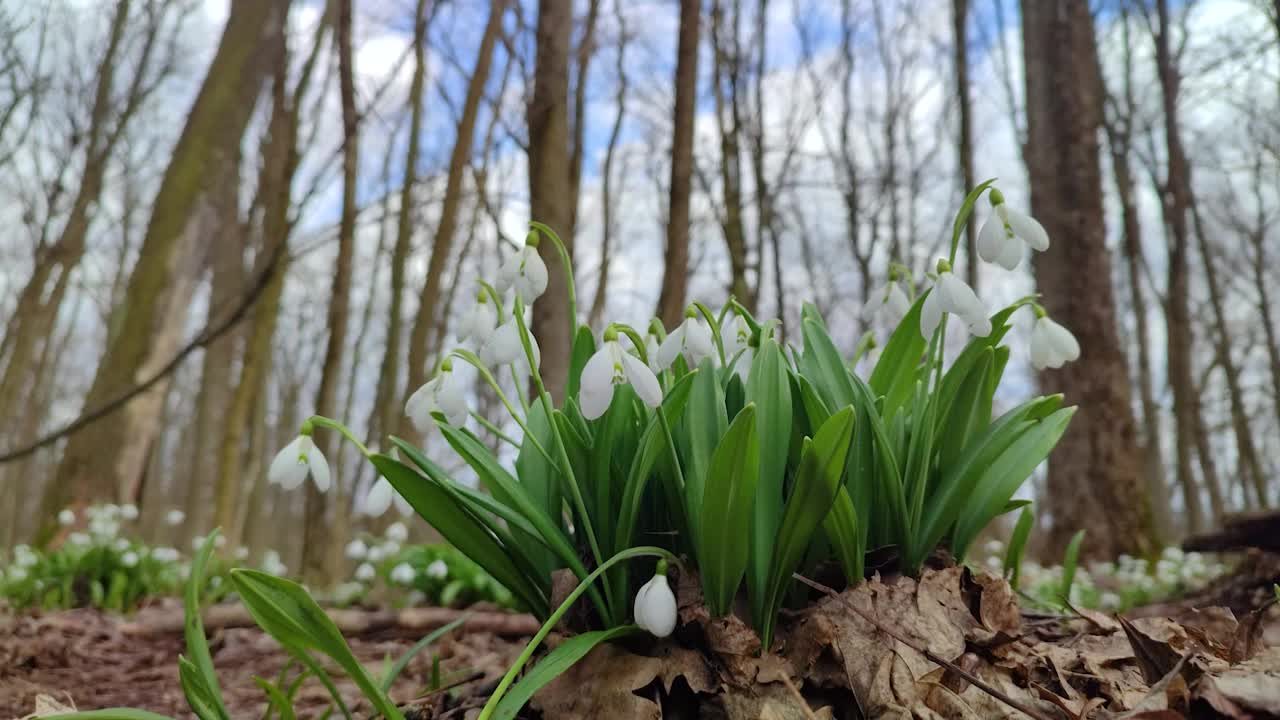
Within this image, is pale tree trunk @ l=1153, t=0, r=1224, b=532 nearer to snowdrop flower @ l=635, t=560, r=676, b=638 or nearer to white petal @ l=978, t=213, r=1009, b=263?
white petal @ l=978, t=213, r=1009, b=263

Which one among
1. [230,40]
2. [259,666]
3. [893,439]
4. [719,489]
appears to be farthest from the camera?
[230,40]

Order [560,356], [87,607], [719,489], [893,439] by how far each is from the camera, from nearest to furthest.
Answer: [719,489]
[893,439]
[560,356]
[87,607]

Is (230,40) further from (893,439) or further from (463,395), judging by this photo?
(893,439)

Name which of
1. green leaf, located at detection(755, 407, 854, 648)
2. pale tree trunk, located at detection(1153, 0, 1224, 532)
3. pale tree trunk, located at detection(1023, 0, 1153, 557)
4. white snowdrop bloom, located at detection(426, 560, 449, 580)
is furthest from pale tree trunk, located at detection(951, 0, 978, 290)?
green leaf, located at detection(755, 407, 854, 648)

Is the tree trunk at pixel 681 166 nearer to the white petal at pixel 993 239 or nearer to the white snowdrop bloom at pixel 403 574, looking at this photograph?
the white snowdrop bloom at pixel 403 574

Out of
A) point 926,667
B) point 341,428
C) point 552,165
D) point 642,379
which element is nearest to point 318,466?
point 341,428

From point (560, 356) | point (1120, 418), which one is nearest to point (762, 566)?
point (560, 356)

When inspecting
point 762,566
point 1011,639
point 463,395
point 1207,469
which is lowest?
point 1207,469

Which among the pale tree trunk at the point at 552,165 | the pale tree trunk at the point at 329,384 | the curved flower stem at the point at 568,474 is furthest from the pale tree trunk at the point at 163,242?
the curved flower stem at the point at 568,474
